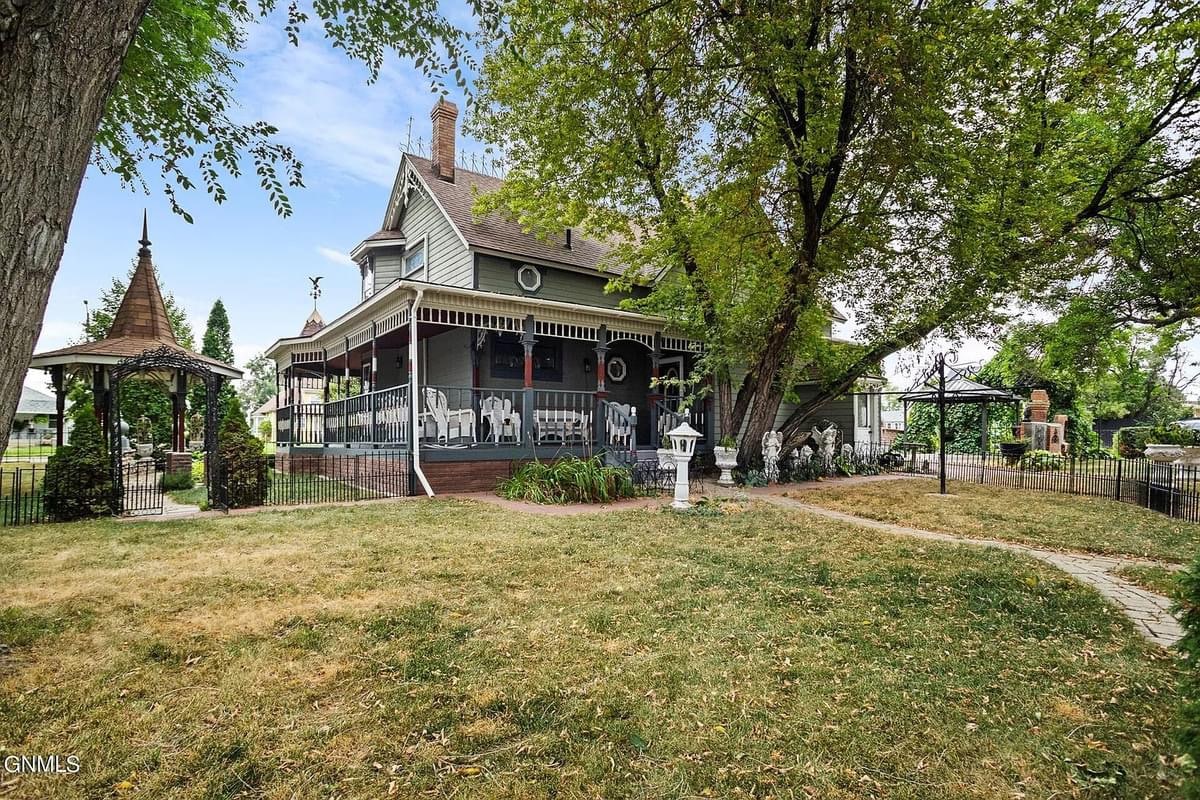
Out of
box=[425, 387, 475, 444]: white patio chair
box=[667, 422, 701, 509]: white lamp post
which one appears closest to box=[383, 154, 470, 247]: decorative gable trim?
box=[425, 387, 475, 444]: white patio chair

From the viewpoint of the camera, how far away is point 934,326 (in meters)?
11.8

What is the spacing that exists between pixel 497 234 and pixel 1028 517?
12.1 meters

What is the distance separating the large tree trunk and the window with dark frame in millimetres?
11212

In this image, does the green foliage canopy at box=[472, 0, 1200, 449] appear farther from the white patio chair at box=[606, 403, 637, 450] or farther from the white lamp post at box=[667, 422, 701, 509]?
the white lamp post at box=[667, 422, 701, 509]

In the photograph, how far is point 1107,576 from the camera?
489 centimetres

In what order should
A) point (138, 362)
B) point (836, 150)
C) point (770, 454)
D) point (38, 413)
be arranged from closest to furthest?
point (138, 362), point (836, 150), point (770, 454), point (38, 413)

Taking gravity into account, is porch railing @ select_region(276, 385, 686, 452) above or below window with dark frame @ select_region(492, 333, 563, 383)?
below

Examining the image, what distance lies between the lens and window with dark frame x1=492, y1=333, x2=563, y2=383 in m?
13.6

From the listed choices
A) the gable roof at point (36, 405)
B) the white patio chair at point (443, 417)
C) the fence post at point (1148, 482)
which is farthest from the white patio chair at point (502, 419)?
the gable roof at point (36, 405)

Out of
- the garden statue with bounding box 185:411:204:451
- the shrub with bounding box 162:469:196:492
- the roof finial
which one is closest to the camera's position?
the shrub with bounding box 162:469:196:492

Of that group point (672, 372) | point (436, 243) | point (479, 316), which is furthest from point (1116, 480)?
point (436, 243)

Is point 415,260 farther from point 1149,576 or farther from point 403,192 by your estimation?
point 1149,576

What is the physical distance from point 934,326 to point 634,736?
12.1 meters

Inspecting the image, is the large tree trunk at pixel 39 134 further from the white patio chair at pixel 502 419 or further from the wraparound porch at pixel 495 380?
the white patio chair at pixel 502 419
